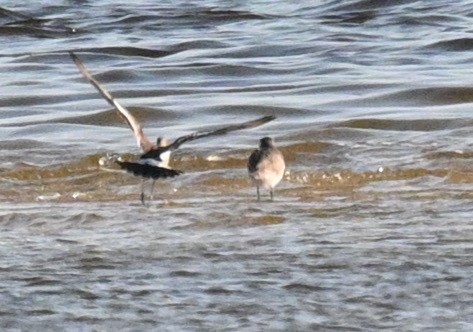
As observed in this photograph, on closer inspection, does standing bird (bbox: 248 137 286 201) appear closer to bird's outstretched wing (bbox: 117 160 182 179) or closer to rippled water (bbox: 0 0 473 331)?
rippled water (bbox: 0 0 473 331)

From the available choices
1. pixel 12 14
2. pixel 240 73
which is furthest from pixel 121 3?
pixel 240 73

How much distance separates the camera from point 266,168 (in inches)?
332

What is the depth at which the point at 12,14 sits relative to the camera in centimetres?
2064

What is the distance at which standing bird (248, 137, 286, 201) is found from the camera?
27.4ft

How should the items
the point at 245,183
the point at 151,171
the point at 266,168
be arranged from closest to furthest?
the point at 151,171, the point at 266,168, the point at 245,183

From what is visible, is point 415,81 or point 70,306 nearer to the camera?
point 70,306

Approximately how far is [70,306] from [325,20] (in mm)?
13743

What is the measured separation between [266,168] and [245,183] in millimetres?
748

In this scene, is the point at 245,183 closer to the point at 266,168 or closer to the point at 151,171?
the point at 266,168

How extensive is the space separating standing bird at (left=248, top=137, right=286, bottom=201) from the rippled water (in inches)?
4.2

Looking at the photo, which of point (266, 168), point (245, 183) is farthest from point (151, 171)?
point (245, 183)

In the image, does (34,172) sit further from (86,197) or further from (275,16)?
(275,16)

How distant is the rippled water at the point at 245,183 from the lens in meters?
5.82

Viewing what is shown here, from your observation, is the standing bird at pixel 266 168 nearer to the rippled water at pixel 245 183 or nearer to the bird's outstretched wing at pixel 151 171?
the rippled water at pixel 245 183
